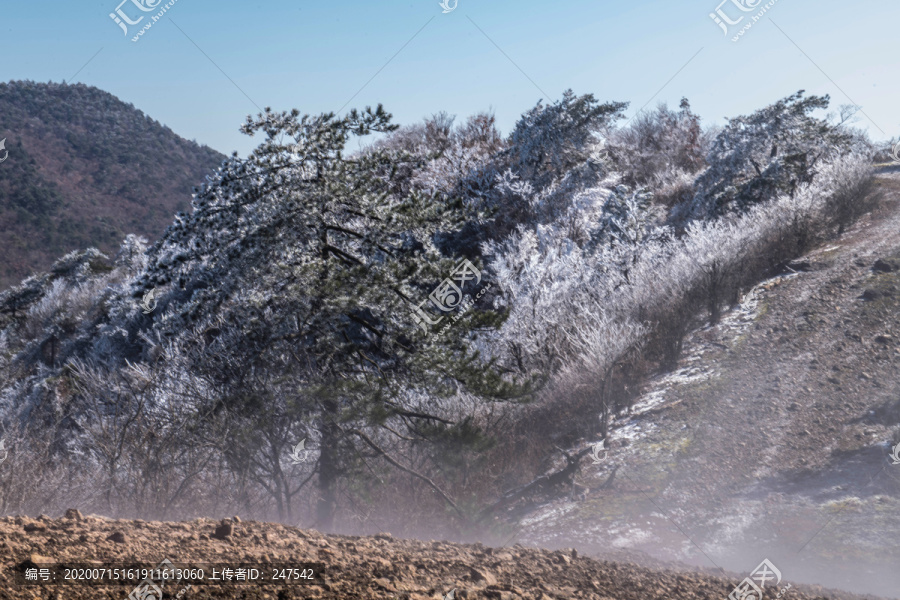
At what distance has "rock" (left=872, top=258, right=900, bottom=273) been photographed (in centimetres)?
1346

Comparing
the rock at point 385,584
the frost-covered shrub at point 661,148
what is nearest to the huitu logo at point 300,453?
the rock at point 385,584

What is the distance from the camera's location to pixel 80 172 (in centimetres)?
7644

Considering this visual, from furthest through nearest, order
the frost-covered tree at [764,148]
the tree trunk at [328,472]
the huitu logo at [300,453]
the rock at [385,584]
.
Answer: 1. the frost-covered tree at [764,148]
2. the huitu logo at [300,453]
3. the tree trunk at [328,472]
4. the rock at [385,584]

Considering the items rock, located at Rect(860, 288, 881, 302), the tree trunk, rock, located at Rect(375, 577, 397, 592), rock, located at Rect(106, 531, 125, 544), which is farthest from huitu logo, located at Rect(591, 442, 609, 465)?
rock, located at Rect(106, 531, 125, 544)

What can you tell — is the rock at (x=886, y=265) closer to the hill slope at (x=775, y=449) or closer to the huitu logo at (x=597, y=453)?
the hill slope at (x=775, y=449)

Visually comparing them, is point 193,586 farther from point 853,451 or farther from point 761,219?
point 761,219

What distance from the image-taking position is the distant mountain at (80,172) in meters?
59.1

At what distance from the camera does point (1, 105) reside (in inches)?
3415

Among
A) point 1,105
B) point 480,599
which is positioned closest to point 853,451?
point 480,599

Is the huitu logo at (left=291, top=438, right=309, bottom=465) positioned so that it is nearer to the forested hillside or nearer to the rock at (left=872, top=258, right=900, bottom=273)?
the forested hillside

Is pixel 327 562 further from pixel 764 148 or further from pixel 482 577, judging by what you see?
pixel 764 148

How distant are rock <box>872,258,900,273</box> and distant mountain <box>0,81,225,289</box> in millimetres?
60709

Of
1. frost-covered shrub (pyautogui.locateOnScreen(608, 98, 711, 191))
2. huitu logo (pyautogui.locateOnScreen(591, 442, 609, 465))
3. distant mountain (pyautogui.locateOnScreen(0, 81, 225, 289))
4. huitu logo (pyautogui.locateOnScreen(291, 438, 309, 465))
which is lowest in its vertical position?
huitu logo (pyautogui.locateOnScreen(291, 438, 309, 465))

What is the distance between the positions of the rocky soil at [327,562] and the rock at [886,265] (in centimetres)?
1080
